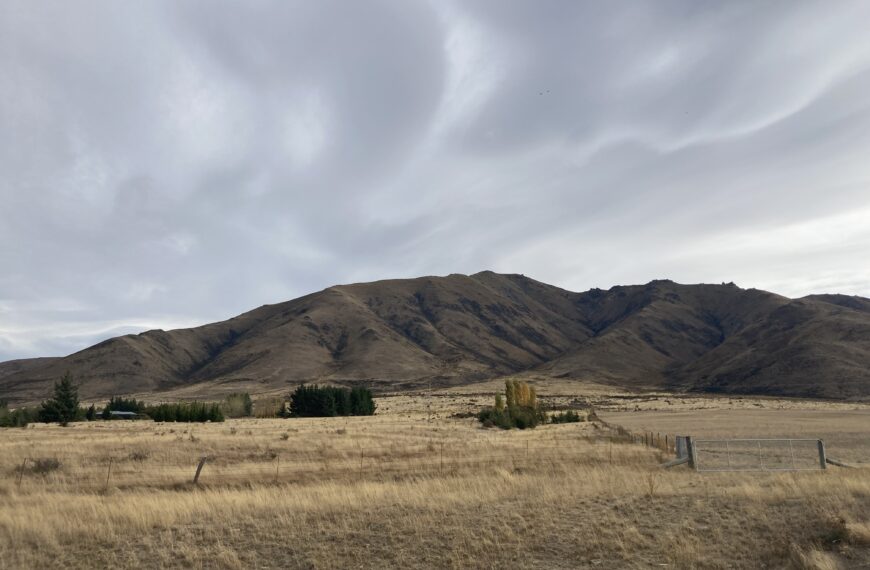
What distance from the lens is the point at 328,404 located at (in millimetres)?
76188

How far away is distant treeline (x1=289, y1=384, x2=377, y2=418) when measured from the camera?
250ft

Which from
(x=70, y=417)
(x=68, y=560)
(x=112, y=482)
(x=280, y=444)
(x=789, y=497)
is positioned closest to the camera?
(x=68, y=560)

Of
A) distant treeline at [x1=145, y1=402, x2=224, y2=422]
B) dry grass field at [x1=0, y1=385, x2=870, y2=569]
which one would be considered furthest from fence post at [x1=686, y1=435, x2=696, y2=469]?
distant treeline at [x1=145, y1=402, x2=224, y2=422]

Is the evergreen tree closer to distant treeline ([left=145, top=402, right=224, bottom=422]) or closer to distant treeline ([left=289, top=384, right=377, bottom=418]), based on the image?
distant treeline ([left=145, top=402, right=224, bottom=422])

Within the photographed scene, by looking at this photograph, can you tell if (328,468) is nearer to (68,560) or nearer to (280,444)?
(280,444)

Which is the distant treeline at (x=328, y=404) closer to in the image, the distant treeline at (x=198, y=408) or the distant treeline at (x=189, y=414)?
the distant treeline at (x=198, y=408)

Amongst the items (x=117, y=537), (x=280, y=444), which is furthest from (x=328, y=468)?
(x=117, y=537)

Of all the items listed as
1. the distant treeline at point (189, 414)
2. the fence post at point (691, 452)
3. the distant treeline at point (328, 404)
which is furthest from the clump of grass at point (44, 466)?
the distant treeline at point (328, 404)

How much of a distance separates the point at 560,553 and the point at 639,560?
1291 mm

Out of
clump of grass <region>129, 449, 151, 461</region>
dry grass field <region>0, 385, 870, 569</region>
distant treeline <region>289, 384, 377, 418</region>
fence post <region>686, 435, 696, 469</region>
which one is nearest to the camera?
dry grass field <region>0, 385, 870, 569</region>

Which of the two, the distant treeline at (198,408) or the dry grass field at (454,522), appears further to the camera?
the distant treeline at (198,408)

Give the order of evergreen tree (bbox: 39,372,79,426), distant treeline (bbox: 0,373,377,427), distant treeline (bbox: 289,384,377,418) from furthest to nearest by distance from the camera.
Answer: distant treeline (bbox: 289,384,377,418)
evergreen tree (bbox: 39,372,79,426)
distant treeline (bbox: 0,373,377,427)

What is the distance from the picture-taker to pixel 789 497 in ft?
43.5

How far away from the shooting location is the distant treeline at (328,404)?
76188 millimetres
